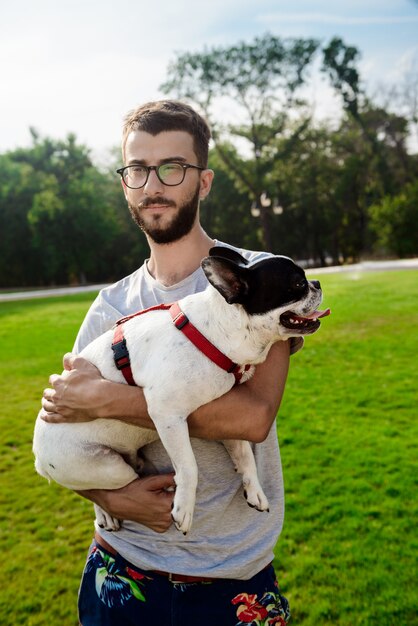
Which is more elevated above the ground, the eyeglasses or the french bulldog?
the eyeglasses

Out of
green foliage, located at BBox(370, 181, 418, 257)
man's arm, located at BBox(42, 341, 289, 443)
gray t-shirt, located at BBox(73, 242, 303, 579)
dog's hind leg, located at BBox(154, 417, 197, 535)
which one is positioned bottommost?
green foliage, located at BBox(370, 181, 418, 257)

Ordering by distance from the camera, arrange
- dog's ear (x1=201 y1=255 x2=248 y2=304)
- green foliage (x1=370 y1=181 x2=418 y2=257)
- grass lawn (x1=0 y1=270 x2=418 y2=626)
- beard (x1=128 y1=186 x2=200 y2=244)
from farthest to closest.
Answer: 1. green foliage (x1=370 y1=181 x2=418 y2=257)
2. grass lawn (x1=0 y1=270 x2=418 y2=626)
3. beard (x1=128 y1=186 x2=200 y2=244)
4. dog's ear (x1=201 y1=255 x2=248 y2=304)

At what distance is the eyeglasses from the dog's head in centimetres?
47

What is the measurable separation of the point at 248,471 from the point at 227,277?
0.83 metres

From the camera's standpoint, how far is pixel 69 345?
13016mm

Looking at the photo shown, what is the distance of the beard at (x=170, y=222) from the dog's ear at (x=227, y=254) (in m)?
0.37

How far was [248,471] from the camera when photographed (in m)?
2.16

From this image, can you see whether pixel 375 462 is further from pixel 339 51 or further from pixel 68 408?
pixel 339 51

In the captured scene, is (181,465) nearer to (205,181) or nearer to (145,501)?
(145,501)

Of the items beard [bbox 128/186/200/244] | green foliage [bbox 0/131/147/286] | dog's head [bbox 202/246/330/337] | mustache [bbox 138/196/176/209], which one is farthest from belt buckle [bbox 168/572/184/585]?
green foliage [bbox 0/131/147/286]

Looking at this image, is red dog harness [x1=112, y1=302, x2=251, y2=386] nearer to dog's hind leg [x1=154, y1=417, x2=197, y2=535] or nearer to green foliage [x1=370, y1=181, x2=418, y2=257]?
dog's hind leg [x1=154, y1=417, x2=197, y2=535]

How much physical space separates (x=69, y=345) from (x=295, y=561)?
9.93 metres

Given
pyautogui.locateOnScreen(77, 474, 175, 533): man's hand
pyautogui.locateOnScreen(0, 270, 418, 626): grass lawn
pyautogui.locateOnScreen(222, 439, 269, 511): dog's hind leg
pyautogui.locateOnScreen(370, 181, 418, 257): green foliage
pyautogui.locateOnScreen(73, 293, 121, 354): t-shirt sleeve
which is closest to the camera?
pyautogui.locateOnScreen(77, 474, 175, 533): man's hand

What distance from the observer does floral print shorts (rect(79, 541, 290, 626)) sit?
2076mm
